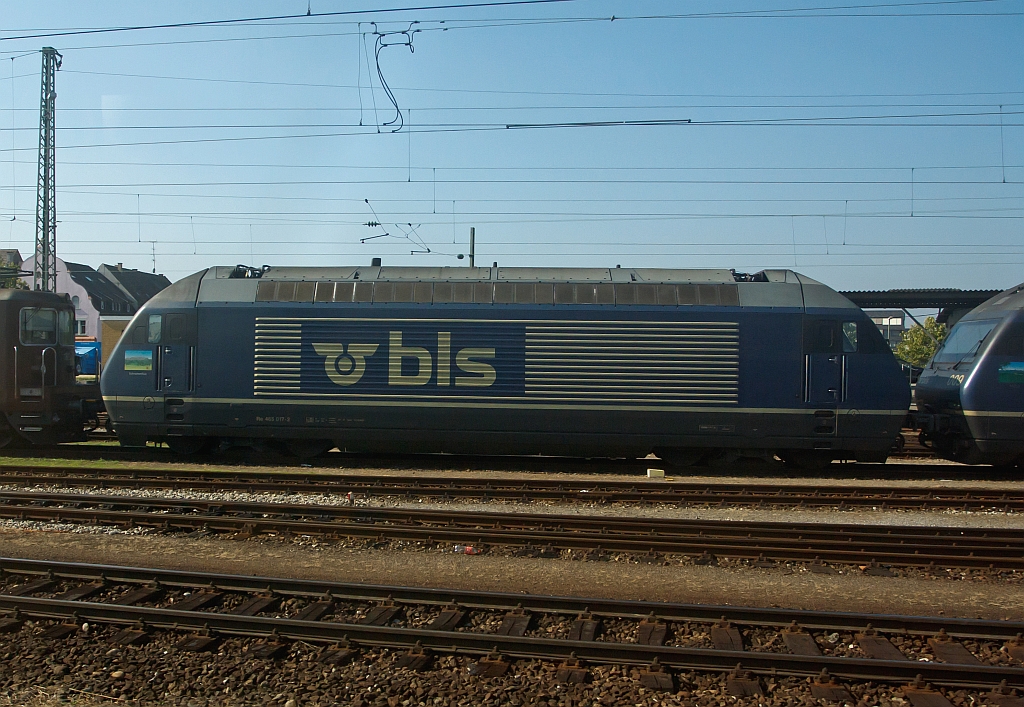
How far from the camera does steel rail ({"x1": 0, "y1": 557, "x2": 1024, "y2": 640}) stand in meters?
6.45

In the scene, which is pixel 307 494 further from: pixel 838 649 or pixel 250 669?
pixel 838 649

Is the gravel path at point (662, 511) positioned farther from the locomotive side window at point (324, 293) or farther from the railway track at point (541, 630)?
the locomotive side window at point (324, 293)

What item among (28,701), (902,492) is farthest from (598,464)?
(28,701)

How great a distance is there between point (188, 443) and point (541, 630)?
427 inches

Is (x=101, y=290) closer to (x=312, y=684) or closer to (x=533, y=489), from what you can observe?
(x=533, y=489)

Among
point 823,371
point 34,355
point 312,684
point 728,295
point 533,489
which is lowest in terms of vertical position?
point 312,684

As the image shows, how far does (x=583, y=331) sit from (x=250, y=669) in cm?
928

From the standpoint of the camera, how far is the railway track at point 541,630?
5738 millimetres

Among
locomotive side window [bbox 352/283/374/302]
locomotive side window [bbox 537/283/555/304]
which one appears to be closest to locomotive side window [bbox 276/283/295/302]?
locomotive side window [bbox 352/283/374/302]

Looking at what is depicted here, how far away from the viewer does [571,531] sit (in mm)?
9594

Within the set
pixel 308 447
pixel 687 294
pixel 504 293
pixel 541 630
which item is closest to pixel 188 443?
pixel 308 447

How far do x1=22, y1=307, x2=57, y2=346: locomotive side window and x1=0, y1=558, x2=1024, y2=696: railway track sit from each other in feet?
34.4

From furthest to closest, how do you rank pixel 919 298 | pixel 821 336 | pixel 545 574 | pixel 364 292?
pixel 919 298 < pixel 364 292 < pixel 821 336 < pixel 545 574

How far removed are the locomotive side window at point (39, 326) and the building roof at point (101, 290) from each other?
43.9 metres
